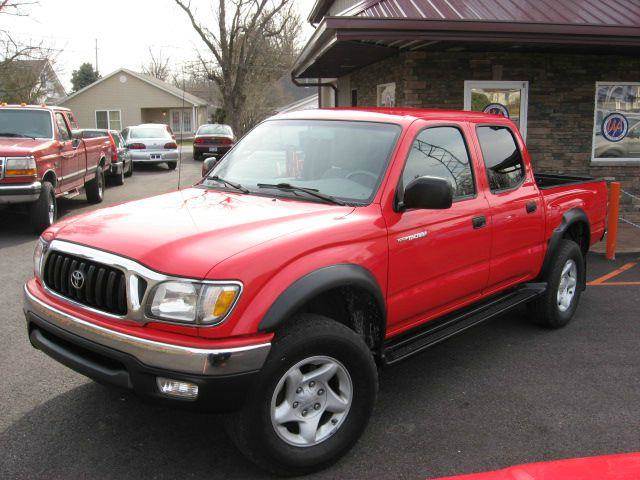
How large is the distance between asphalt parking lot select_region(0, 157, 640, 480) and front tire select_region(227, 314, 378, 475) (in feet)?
0.57

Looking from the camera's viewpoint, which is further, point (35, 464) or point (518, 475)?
point (35, 464)

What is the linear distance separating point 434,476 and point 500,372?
1577 millimetres

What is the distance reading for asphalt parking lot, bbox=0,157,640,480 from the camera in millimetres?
3223

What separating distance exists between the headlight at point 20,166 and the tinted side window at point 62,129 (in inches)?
63.5

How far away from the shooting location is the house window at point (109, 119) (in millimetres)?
45750

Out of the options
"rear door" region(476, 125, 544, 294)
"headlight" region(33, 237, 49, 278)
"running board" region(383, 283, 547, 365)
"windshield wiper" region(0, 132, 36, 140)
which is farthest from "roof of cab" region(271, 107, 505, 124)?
"windshield wiper" region(0, 132, 36, 140)

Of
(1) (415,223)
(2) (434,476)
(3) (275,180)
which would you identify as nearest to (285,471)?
(2) (434,476)

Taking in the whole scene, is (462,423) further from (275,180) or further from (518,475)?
(275,180)

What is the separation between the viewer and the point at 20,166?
914 cm

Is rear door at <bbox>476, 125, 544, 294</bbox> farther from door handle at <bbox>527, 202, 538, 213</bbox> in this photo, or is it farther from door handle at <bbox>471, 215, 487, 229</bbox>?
door handle at <bbox>471, 215, 487, 229</bbox>

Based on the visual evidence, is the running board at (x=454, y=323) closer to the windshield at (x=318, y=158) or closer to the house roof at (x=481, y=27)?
the windshield at (x=318, y=158)

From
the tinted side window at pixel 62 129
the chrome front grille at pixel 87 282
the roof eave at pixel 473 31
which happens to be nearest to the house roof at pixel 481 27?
the roof eave at pixel 473 31

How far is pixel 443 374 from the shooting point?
14.6 feet

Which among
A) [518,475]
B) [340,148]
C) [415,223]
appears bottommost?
[518,475]
